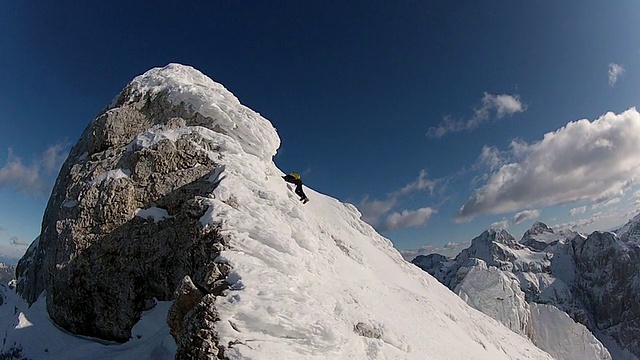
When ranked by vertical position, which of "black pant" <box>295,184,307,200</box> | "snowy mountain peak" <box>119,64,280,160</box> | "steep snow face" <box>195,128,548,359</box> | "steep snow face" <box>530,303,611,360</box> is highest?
"snowy mountain peak" <box>119,64,280,160</box>

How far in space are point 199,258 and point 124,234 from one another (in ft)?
19.0

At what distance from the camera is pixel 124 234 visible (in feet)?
60.8

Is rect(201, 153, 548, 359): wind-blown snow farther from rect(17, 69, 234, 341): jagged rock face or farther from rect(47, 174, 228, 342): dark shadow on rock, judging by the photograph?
rect(47, 174, 228, 342): dark shadow on rock

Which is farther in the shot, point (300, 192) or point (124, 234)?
point (300, 192)

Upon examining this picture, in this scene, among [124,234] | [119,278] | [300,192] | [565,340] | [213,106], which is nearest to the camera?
[119,278]

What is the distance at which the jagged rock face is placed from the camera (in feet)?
56.9

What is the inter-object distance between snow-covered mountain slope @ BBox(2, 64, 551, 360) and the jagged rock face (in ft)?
0.21

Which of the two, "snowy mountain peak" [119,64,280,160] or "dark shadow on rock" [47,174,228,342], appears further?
"snowy mountain peak" [119,64,280,160]

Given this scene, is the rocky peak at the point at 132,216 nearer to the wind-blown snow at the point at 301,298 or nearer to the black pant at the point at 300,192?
the wind-blown snow at the point at 301,298

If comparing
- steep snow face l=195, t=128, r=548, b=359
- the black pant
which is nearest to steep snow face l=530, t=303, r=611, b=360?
steep snow face l=195, t=128, r=548, b=359

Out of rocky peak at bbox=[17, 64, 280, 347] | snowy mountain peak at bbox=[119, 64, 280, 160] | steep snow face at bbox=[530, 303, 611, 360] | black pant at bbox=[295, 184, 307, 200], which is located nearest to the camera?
rocky peak at bbox=[17, 64, 280, 347]

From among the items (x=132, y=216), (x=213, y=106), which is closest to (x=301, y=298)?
(x=132, y=216)

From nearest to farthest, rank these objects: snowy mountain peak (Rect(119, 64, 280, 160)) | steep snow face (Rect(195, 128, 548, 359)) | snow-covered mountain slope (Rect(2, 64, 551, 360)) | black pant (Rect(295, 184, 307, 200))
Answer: steep snow face (Rect(195, 128, 548, 359)) < snow-covered mountain slope (Rect(2, 64, 551, 360)) < snowy mountain peak (Rect(119, 64, 280, 160)) < black pant (Rect(295, 184, 307, 200))

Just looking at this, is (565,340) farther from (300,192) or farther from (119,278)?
(119,278)
